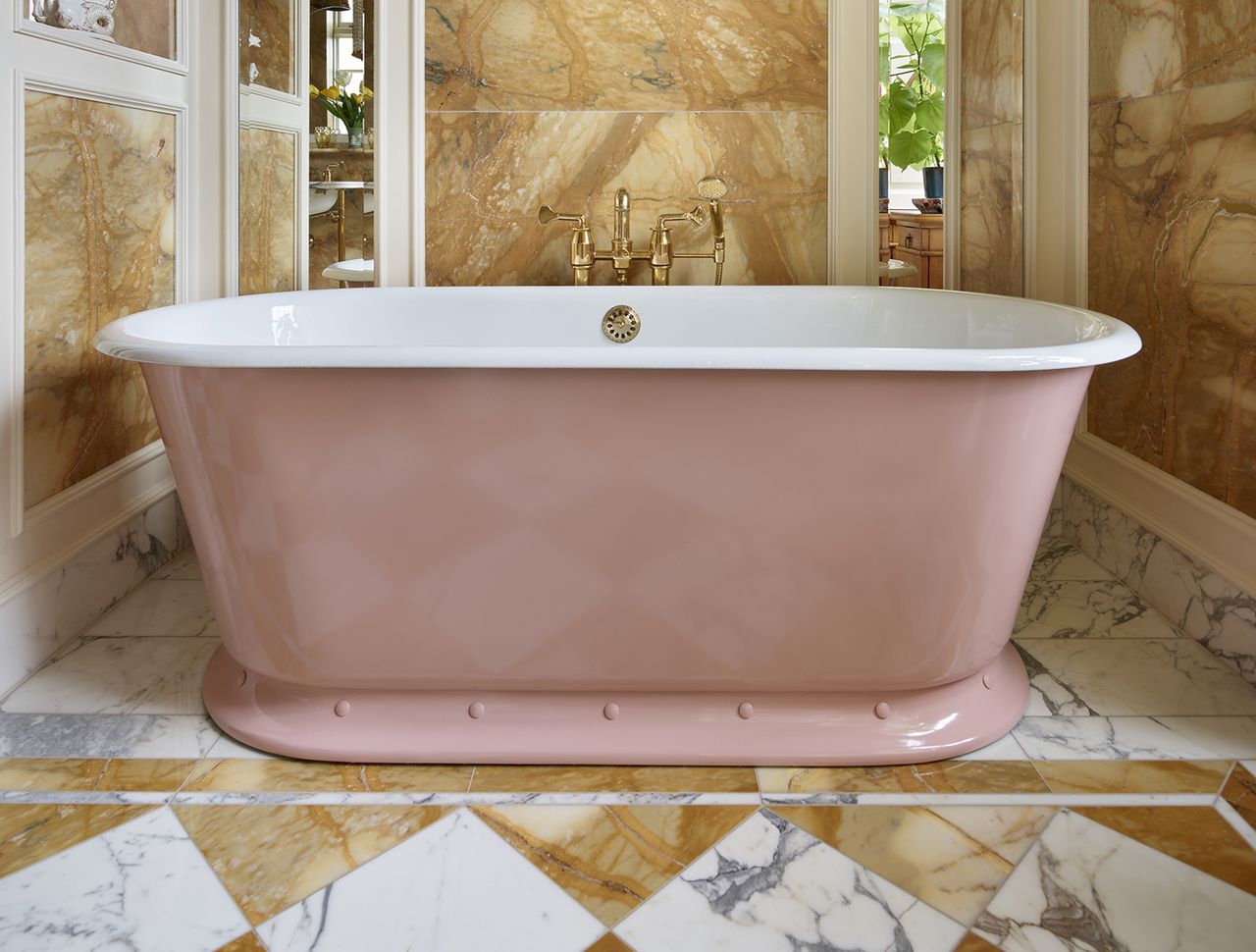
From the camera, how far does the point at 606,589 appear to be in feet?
4.42

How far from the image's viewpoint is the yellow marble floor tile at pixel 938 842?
1129 mm

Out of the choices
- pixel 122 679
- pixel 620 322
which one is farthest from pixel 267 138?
pixel 122 679

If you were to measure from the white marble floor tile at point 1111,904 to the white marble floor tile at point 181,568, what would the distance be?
1.73 m

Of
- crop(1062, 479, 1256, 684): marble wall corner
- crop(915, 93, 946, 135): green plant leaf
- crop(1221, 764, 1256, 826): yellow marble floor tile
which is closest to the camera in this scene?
crop(1221, 764, 1256, 826): yellow marble floor tile

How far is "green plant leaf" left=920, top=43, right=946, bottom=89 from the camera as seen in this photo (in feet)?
7.86

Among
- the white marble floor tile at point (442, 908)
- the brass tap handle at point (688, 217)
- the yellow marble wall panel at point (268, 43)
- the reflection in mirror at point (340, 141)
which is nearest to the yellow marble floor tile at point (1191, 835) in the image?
the white marble floor tile at point (442, 908)

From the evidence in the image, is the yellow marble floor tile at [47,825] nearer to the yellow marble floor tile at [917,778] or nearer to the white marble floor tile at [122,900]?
the white marble floor tile at [122,900]

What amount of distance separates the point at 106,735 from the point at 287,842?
0.44 metres

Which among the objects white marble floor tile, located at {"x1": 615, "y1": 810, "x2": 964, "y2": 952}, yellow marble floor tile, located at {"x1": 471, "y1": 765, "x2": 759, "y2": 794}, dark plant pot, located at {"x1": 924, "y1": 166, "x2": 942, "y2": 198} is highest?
dark plant pot, located at {"x1": 924, "y1": 166, "x2": 942, "y2": 198}

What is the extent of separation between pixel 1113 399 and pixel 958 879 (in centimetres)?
137

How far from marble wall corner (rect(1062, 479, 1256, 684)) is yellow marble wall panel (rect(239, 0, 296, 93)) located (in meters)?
2.16

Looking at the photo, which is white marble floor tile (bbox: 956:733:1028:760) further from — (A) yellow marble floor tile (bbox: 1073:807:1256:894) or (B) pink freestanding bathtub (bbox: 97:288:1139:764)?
(A) yellow marble floor tile (bbox: 1073:807:1256:894)

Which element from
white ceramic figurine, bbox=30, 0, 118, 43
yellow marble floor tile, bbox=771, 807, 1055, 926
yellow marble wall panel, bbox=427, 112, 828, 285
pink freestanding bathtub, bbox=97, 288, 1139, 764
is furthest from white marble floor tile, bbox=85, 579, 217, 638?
yellow marble floor tile, bbox=771, 807, 1055, 926

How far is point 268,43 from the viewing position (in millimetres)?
2367
